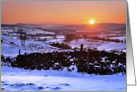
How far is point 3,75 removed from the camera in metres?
7.05

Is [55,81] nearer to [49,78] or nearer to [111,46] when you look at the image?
[49,78]

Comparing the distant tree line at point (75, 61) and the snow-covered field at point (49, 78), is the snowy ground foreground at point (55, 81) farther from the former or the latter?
the distant tree line at point (75, 61)

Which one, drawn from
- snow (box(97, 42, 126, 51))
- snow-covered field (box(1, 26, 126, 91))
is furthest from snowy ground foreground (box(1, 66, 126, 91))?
snow (box(97, 42, 126, 51))

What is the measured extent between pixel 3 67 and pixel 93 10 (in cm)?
316

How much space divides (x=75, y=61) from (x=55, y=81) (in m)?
1.07

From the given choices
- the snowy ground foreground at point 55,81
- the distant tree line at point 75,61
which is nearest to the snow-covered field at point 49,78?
the snowy ground foreground at point 55,81

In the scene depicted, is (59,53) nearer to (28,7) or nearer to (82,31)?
(82,31)

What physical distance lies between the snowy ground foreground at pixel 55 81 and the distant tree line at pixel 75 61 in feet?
0.67

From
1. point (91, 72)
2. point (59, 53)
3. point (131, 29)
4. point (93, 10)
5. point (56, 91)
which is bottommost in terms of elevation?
point (56, 91)

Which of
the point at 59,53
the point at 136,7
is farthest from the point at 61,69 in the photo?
the point at 136,7

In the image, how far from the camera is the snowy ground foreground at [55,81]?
6.82 metres

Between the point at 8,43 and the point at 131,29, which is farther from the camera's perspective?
the point at 8,43

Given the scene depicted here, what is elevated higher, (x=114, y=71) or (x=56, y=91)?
(x=114, y=71)

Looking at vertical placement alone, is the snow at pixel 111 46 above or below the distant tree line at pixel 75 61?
above
